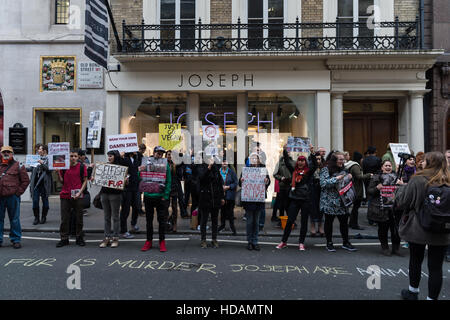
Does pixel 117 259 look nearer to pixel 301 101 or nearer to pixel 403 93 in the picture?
pixel 301 101

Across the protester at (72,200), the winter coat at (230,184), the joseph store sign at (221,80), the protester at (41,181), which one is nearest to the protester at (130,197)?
the protester at (72,200)

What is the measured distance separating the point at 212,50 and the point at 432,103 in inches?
322

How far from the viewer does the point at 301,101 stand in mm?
13148

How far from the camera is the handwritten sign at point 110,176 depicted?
7.50 meters

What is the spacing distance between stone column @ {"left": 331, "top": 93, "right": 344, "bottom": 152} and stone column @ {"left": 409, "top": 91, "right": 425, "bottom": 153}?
244 centimetres

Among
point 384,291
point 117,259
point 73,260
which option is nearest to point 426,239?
point 384,291

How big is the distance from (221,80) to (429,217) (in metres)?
9.64

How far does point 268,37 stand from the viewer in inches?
497

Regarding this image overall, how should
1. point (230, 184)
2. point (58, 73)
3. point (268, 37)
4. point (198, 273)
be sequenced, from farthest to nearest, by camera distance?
point (58, 73) → point (268, 37) → point (230, 184) → point (198, 273)

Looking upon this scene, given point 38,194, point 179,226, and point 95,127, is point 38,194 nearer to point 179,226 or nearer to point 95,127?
point 95,127

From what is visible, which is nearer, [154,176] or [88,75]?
[154,176]

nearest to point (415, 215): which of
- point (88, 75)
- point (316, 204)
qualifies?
point (316, 204)

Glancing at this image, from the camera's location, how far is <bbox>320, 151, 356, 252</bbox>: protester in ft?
23.7

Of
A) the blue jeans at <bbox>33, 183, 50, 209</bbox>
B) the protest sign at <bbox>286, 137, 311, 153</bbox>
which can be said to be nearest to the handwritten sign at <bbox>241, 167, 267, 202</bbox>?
the protest sign at <bbox>286, 137, 311, 153</bbox>
